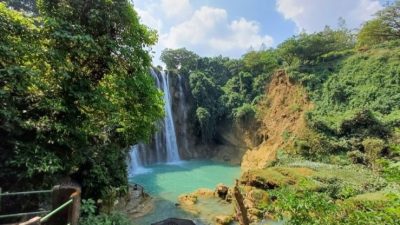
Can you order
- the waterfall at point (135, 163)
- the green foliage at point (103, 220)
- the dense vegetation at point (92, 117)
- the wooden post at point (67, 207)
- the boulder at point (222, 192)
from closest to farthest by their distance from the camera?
the wooden post at point (67, 207), the dense vegetation at point (92, 117), the green foliage at point (103, 220), the boulder at point (222, 192), the waterfall at point (135, 163)

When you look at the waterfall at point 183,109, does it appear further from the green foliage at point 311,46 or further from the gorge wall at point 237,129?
the green foliage at point 311,46

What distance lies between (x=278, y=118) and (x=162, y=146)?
438 inches

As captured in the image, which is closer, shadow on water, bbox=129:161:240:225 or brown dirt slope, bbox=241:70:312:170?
shadow on water, bbox=129:161:240:225

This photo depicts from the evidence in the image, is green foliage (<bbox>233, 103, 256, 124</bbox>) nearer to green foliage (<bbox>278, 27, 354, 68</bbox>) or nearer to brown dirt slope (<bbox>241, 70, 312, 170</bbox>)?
brown dirt slope (<bbox>241, 70, 312, 170</bbox>)

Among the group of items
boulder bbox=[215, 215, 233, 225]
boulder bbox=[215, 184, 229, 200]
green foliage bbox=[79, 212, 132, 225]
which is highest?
green foliage bbox=[79, 212, 132, 225]

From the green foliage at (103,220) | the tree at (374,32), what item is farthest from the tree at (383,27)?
the green foliage at (103,220)

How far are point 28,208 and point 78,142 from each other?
1868 mm

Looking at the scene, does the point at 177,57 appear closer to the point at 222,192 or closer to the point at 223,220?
the point at 222,192

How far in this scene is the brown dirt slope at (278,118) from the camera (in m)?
23.8

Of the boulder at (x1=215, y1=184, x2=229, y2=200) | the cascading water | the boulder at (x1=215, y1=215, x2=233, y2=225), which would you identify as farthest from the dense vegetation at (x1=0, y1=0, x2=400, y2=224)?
the cascading water

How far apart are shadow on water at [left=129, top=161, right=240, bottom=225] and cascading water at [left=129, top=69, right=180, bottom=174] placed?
1.18m

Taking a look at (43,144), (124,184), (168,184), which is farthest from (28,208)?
(168,184)

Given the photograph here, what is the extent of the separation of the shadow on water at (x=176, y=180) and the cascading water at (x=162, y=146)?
1178 millimetres

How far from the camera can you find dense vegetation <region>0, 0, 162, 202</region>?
6.47 metres
